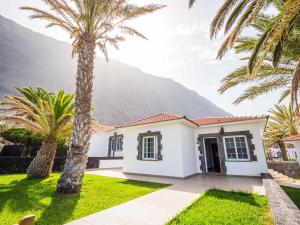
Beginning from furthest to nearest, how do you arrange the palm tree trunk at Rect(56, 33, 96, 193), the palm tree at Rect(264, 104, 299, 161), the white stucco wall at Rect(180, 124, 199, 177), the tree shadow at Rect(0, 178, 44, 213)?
the palm tree at Rect(264, 104, 299, 161), the white stucco wall at Rect(180, 124, 199, 177), the palm tree trunk at Rect(56, 33, 96, 193), the tree shadow at Rect(0, 178, 44, 213)

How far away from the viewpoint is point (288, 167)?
15.3 m

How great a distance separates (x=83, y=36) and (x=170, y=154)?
8.39 m

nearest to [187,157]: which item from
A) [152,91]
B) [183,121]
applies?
[183,121]

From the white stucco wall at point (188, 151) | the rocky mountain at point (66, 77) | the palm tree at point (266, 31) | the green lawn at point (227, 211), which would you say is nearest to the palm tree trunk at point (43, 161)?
the white stucco wall at point (188, 151)

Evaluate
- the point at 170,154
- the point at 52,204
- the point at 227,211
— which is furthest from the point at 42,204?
the point at 170,154

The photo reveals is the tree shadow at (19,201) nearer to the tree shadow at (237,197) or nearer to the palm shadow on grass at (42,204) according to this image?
the palm shadow on grass at (42,204)

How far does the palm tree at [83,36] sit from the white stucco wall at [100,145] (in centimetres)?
1607

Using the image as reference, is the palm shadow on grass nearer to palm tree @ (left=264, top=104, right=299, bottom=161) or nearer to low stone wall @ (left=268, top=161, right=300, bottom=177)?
low stone wall @ (left=268, top=161, right=300, bottom=177)

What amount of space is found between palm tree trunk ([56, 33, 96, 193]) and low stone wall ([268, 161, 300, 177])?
16.8 m

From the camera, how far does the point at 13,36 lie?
76.8 m

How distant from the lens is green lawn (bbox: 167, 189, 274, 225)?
4.02 m


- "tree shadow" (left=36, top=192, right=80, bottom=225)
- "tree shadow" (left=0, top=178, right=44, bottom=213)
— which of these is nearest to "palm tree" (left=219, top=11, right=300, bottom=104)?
"tree shadow" (left=36, top=192, right=80, bottom=225)

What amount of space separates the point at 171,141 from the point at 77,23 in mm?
8493

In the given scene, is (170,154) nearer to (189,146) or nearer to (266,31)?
(189,146)
